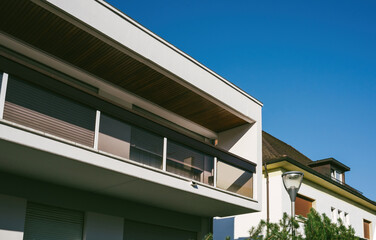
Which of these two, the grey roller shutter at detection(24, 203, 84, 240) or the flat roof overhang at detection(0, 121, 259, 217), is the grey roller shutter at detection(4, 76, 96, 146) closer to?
the flat roof overhang at detection(0, 121, 259, 217)

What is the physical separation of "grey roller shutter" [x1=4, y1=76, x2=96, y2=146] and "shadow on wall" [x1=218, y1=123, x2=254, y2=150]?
20.4 feet

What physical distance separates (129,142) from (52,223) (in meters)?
2.41

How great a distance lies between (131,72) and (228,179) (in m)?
3.90

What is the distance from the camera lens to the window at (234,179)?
39.1ft

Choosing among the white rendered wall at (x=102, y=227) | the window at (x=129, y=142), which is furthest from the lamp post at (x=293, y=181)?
the white rendered wall at (x=102, y=227)

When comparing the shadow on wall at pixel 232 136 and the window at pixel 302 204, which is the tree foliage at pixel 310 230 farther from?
the window at pixel 302 204

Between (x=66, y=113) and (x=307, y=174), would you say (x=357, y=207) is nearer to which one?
(x=307, y=174)

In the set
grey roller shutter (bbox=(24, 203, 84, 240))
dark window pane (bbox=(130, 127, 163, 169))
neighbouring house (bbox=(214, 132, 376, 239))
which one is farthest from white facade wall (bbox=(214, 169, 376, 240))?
grey roller shutter (bbox=(24, 203, 84, 240))

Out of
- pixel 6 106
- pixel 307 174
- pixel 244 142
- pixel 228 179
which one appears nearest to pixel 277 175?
pixel 307 174

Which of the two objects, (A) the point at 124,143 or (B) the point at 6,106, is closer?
(B) the point at 6,106

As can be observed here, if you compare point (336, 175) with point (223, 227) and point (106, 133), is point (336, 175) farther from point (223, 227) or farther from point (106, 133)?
point (106, 133)

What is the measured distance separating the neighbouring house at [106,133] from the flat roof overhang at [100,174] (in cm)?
2

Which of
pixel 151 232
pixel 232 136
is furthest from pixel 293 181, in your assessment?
pixel 232 136

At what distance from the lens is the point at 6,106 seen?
305 inches
